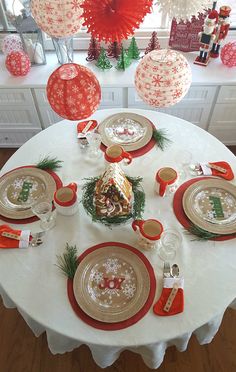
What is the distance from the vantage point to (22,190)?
1361 mm

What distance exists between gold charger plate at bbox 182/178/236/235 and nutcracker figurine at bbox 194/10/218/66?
3.57 ft

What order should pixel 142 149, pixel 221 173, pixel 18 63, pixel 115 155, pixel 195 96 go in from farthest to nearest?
pixel 195 96 → pixel 18 63 → pixel 142 149 → pixel 221 173 → pixel 115 155

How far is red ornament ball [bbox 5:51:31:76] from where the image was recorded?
1.98m

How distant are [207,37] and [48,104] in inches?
44.0

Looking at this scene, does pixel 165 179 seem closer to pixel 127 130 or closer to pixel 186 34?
pixel 127 130

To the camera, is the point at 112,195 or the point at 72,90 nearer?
the point at 72,90

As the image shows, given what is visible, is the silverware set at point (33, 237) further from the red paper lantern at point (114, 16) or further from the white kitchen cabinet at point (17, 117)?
the white kitchen cabinet at point (17, 117)

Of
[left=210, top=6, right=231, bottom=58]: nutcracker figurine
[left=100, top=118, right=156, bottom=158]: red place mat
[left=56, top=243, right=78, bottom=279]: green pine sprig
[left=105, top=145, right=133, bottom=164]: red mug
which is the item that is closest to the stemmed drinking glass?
[left=56, top=243, right=78, bottom=279]: green pine sprig

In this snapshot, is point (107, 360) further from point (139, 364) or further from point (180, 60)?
point (180, 60)

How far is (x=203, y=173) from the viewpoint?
1402 mm

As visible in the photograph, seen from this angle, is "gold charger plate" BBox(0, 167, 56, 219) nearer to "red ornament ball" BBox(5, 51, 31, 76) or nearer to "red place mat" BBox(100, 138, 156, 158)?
"red place mat" BBox(100, 138, 156, 158)

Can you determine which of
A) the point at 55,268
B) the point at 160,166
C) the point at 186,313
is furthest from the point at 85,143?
the point at 186,313

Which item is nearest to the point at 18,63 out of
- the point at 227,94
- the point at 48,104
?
the point at 48,104

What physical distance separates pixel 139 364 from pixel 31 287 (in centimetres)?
80
